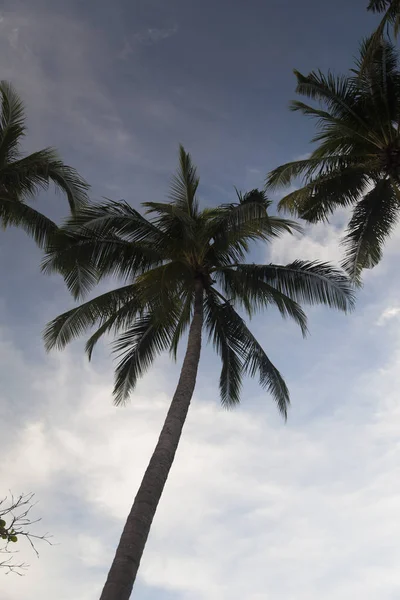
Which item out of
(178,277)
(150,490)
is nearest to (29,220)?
(178,277)

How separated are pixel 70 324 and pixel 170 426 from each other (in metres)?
4.41

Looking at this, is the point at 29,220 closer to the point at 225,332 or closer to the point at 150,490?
the point at 225,332

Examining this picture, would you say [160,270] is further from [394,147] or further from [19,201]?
[394,147]

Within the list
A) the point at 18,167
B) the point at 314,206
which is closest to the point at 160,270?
the point at 18,167

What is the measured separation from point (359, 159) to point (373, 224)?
1.75 m

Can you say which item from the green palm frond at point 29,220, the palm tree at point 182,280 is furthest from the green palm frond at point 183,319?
the green palm frond at point 29,220

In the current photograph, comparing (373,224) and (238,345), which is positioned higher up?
(373,224)

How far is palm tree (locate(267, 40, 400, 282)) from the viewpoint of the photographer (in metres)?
13.1

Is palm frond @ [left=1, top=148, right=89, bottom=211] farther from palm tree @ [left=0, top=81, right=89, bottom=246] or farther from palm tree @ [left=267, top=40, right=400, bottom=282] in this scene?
palm tree @ [left=267, top=40, right=400, bottom=282]

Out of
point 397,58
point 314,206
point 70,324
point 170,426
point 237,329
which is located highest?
point 397,58

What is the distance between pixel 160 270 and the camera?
1078 centimetres

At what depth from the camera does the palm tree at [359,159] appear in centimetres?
1306

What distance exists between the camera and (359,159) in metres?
13.5

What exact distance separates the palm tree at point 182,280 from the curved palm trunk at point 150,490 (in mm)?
53
